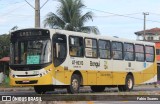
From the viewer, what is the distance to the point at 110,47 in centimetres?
2725

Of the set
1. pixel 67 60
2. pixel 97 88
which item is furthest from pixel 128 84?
pixel 67 60

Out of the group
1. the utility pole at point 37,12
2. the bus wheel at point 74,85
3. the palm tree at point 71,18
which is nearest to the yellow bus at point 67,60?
the bus wheel at point 74,85

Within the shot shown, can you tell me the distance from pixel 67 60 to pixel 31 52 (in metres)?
1.93

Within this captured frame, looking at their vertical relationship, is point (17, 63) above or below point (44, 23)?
below

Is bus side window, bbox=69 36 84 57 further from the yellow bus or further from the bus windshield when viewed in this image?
the bus windshield

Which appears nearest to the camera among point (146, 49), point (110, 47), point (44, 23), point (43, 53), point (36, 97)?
point (36, 97)

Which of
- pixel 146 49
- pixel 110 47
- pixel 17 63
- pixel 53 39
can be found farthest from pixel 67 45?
pixel 146 49

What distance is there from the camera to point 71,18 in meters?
45.4

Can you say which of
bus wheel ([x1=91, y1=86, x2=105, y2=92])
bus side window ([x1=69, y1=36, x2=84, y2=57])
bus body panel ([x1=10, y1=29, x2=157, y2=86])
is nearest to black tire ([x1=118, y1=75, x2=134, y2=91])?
bus body panel ([x1=10, y1=29, x2=157, y2=86])

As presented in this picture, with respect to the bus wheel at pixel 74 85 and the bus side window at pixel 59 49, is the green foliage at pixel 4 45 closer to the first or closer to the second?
the bus wheel at pixel 74 85

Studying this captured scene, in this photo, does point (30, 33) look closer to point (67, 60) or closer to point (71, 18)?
point (67, 60)

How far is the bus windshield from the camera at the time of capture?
22453 mm

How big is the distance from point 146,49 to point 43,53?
1051 centimetres

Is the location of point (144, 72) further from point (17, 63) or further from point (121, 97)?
point (121, 97)
